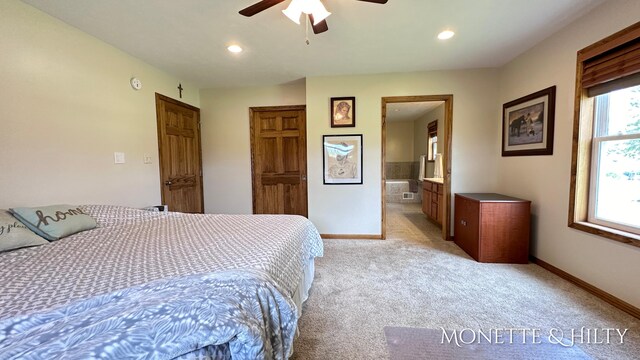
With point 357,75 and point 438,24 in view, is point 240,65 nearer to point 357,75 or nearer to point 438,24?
point 357,75

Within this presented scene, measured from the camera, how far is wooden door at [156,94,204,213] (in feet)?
10.5

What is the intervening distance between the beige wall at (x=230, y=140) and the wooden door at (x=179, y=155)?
0.15 m

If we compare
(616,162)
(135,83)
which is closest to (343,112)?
(135,83)

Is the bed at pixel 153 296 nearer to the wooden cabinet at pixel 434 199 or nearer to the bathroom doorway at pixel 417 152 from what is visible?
the bathroom doorway at pixel 417 152

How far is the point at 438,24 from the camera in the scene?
219cm

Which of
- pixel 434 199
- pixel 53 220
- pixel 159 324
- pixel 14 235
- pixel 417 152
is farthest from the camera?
pixel 417 152

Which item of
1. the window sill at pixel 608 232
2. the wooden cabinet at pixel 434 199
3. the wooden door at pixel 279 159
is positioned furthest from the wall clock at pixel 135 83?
the window sill at pixel 608 232

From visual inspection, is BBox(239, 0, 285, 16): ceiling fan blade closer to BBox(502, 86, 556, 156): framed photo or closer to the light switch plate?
the light switch plate

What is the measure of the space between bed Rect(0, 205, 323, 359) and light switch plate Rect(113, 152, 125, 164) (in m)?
1.12

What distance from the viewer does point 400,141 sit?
24.1ft

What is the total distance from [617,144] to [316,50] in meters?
2.81

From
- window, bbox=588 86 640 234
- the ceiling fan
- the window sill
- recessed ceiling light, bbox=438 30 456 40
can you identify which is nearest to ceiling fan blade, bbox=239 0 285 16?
the ceiling fan

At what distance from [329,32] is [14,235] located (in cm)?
272

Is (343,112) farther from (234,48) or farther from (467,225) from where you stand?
(467,225)
